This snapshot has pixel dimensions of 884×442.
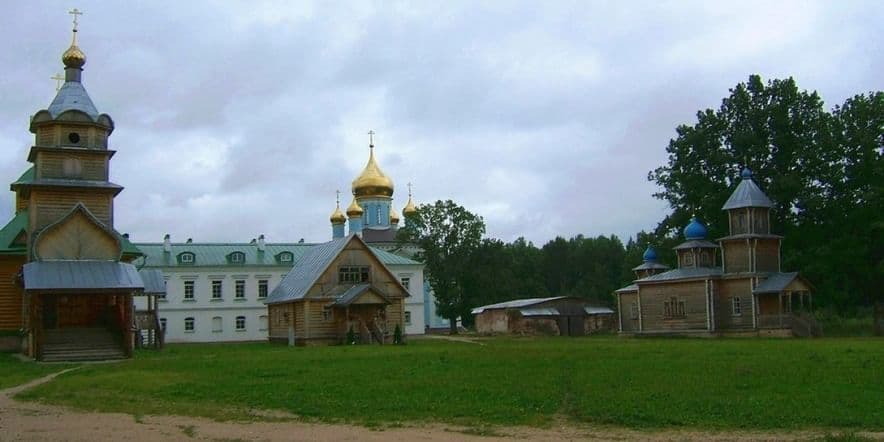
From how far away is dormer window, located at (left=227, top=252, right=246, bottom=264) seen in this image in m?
62.5

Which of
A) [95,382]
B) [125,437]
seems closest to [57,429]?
[125,437]

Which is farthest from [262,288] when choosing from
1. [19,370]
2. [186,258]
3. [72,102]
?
[19,370]

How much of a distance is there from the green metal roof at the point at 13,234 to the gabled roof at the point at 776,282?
107ft

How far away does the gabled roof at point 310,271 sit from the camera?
44688mm

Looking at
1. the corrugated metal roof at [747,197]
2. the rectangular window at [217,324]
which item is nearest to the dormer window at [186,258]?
the rectangular window at [217,324]

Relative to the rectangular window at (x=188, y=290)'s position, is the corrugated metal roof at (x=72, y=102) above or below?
above

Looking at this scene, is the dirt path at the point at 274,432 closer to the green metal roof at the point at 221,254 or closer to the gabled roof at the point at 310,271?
the gabled roof at the point at 310,271

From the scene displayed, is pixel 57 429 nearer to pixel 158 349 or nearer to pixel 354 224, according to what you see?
pixel 158 349

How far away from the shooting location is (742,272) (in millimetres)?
47094

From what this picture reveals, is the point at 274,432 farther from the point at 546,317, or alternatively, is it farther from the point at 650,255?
the point at 650,255

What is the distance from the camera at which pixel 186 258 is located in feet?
202

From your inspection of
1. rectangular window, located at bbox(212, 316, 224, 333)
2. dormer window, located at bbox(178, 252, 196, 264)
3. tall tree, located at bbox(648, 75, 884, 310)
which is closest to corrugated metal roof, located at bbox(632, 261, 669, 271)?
tall tree, located at bbox(648, 75, 884, 310)

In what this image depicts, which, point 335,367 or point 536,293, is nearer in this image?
point 335,367

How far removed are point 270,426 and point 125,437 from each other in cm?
211
